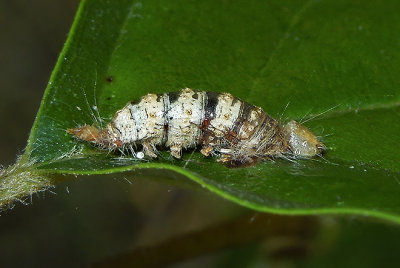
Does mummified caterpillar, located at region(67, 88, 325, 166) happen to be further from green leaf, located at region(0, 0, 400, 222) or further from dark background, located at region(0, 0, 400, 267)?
dark background, located at region(0, 0, 400, 267)

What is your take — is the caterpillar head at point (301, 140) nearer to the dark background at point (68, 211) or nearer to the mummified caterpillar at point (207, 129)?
the mummified caterpillar at point (207, 129)

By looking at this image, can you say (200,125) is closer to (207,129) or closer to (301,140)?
(207,129)

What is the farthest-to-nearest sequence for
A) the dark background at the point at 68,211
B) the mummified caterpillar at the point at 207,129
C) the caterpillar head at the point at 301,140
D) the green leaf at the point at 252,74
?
1. the dark background at the point at 68,211
2. the mummified caterpillar at the point at 207,129
3. the caterpillar head at the point at 301,140
4. the green leaf at the point at 252,74

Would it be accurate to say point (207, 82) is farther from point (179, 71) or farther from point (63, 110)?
point (63, 110)

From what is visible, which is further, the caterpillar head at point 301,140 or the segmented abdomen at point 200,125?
the segmented abdomen at point 200,125

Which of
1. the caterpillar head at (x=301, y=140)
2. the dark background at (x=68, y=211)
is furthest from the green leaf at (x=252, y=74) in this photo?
the dark background at (x=68, y=211)

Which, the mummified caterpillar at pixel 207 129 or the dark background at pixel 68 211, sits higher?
the mummified caterpillar at pixel 207 129
